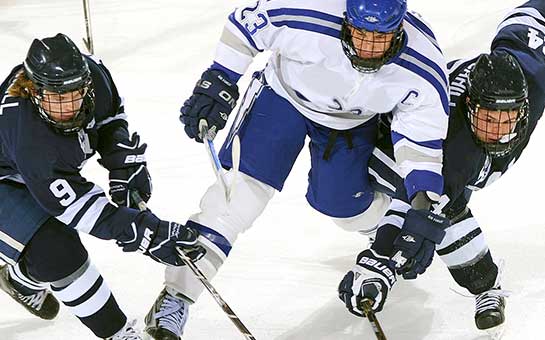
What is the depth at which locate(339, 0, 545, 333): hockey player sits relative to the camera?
244cm

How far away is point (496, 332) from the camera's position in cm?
274

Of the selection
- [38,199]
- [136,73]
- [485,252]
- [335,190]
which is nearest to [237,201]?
[335,190]

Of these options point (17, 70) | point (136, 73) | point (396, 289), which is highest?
point (17, 70)

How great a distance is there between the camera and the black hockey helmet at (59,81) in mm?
2303

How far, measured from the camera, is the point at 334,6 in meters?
2.47

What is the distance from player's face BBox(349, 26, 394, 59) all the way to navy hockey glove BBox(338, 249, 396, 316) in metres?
0.47

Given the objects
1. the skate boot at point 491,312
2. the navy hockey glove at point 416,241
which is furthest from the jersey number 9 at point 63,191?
the skate boot at point 491,312

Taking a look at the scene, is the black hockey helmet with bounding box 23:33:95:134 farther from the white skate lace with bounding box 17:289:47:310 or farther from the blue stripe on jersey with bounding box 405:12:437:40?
the blue stripe on jersey with bounding box 405:12:437:40

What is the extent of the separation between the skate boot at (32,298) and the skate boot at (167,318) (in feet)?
1.07

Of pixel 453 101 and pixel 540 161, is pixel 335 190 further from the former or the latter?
pixel 540 161

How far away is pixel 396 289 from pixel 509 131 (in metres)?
0.65

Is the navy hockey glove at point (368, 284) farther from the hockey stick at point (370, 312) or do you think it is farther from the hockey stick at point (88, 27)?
the hockey stick at point (88, 27)

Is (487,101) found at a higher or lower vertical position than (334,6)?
lower

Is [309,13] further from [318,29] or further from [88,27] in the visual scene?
[88,27]
